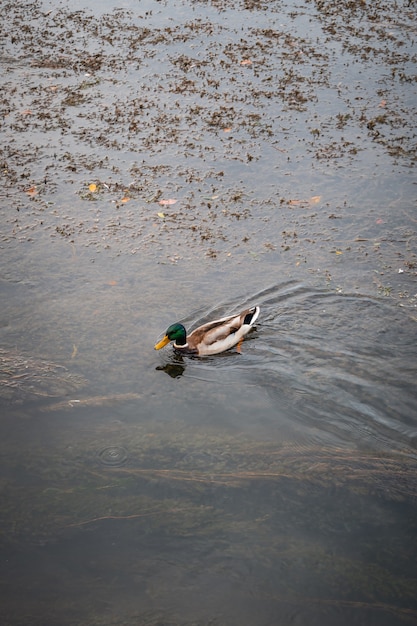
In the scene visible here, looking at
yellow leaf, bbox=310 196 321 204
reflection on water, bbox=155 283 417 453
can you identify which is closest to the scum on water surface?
yellow leaf, bbox=310 196 321 204

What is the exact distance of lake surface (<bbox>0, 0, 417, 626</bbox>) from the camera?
4.46 meters

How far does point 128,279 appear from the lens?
6961mm

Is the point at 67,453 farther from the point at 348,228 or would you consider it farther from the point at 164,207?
the point at 348,228

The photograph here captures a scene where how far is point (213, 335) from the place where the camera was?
627 cm

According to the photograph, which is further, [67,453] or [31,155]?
[31,155]

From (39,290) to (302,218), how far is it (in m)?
2.97

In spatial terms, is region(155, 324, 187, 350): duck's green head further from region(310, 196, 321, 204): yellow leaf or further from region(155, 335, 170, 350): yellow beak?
region(310, 196, 321, 204): yellow leaf

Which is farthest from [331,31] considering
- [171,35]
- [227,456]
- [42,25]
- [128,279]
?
[227,456]

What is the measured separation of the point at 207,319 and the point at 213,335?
0.45m

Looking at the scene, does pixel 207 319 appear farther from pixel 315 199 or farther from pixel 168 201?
pixel 315 199

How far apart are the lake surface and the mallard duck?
0.42ft

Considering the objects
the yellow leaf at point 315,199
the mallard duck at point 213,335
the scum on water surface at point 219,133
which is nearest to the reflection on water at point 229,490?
the mallard duck at point 213,335

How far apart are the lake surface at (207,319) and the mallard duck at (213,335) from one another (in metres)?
0.13

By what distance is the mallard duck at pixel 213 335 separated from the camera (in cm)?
625
